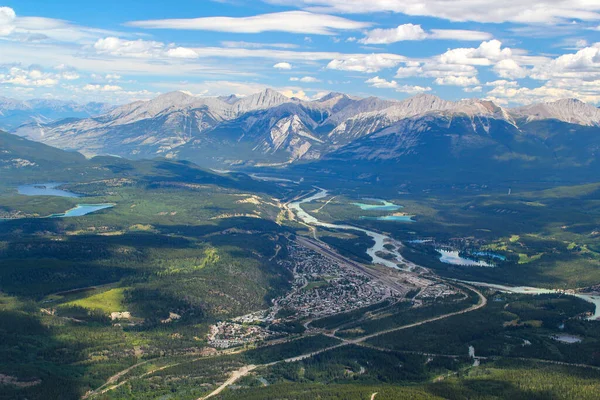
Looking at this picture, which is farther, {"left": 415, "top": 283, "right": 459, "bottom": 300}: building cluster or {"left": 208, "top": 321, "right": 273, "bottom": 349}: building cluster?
{"left": 415, "top": 283, "right": 459, "bottom": 300}: building cluster

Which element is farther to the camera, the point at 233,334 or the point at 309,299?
the point at 309,299

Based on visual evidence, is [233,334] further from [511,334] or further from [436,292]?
[436,292]

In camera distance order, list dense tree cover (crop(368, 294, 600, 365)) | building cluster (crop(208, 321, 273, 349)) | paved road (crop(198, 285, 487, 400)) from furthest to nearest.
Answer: building cluster (crop(208, 321, 273, 349)), dense tree cover (crop(368, 294, 600, 365)), paved road (crop(198, 285, 487, 400))

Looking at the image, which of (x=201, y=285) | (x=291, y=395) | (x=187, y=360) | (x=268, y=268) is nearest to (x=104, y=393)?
(x=187, y=360)

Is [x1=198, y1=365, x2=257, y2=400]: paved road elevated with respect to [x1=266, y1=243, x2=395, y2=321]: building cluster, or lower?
elevated

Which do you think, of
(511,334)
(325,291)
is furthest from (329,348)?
(325,291)

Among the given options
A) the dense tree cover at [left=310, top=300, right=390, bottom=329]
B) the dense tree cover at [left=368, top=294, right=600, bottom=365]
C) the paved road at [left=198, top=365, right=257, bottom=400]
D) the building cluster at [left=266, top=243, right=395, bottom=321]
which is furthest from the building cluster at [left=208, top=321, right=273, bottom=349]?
the dense tree cover at [left=368, top=294, right=600, bottom=365]

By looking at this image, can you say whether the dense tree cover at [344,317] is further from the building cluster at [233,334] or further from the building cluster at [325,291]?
the building cluster at [233,334]

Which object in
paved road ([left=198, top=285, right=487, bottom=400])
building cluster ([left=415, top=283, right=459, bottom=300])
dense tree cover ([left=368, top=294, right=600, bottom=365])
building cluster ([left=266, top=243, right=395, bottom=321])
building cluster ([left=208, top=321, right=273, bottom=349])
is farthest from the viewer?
building cluster ([left=415, top=283, right=459, bottom=300])

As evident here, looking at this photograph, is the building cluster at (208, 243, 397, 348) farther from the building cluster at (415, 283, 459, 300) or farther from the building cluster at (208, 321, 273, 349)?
the building cluster at (415, 283, 459, 300)

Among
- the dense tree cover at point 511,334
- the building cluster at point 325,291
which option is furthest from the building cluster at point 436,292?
the dense tree cover at point 511,334

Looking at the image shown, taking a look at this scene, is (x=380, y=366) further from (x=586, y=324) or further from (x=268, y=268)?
(x=268, y=268)

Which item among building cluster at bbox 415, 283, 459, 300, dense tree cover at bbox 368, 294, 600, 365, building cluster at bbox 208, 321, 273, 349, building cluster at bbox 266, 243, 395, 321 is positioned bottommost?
building cluster at bbox 266, 243, 395, 321
